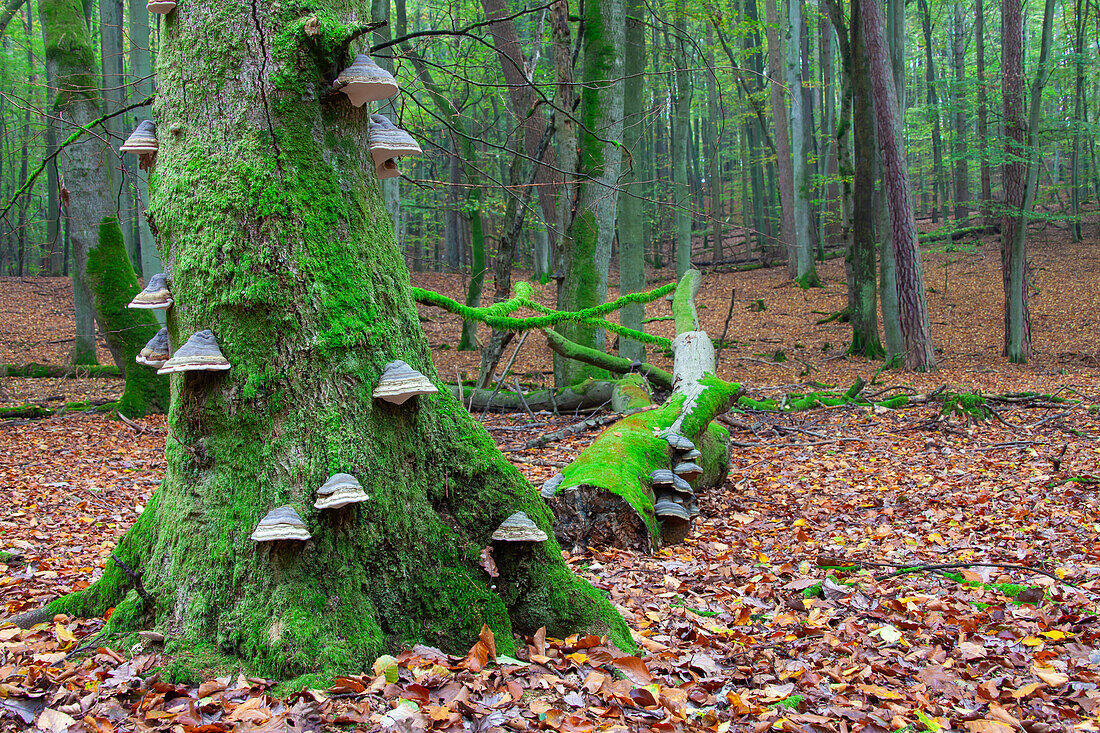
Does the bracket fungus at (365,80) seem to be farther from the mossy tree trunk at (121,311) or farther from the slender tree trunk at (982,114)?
the slender tree trunk at (982,114)

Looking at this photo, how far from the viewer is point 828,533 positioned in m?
5.34

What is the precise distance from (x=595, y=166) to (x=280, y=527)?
9224 millimetres

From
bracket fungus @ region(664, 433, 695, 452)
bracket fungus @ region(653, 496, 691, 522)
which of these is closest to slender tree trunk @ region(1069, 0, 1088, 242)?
bracket fungus @ region(664, 433, 695, 452)

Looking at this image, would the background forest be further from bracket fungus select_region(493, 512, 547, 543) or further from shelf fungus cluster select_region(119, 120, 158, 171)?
bracket fungus select_region(493, 512, 547, 543)

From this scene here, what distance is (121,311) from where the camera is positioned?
10094mm

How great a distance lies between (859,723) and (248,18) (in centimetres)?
363

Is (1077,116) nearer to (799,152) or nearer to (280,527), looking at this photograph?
(799,152)

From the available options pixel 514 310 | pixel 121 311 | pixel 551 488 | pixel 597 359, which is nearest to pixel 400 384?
pixel 551 488

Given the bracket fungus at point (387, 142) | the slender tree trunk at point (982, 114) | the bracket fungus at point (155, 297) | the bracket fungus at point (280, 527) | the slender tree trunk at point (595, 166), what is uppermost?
the slender tree trunk at point (982, 114)

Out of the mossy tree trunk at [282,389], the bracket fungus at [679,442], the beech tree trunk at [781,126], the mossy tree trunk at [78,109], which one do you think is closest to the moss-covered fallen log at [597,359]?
the bracket fungus at [679,442]

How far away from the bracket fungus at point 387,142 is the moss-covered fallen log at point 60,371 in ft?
49.7

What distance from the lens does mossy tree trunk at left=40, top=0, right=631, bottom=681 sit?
8.35 ft

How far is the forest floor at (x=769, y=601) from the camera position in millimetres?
2361

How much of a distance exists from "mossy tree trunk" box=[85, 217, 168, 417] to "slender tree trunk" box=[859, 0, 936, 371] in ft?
46.7
